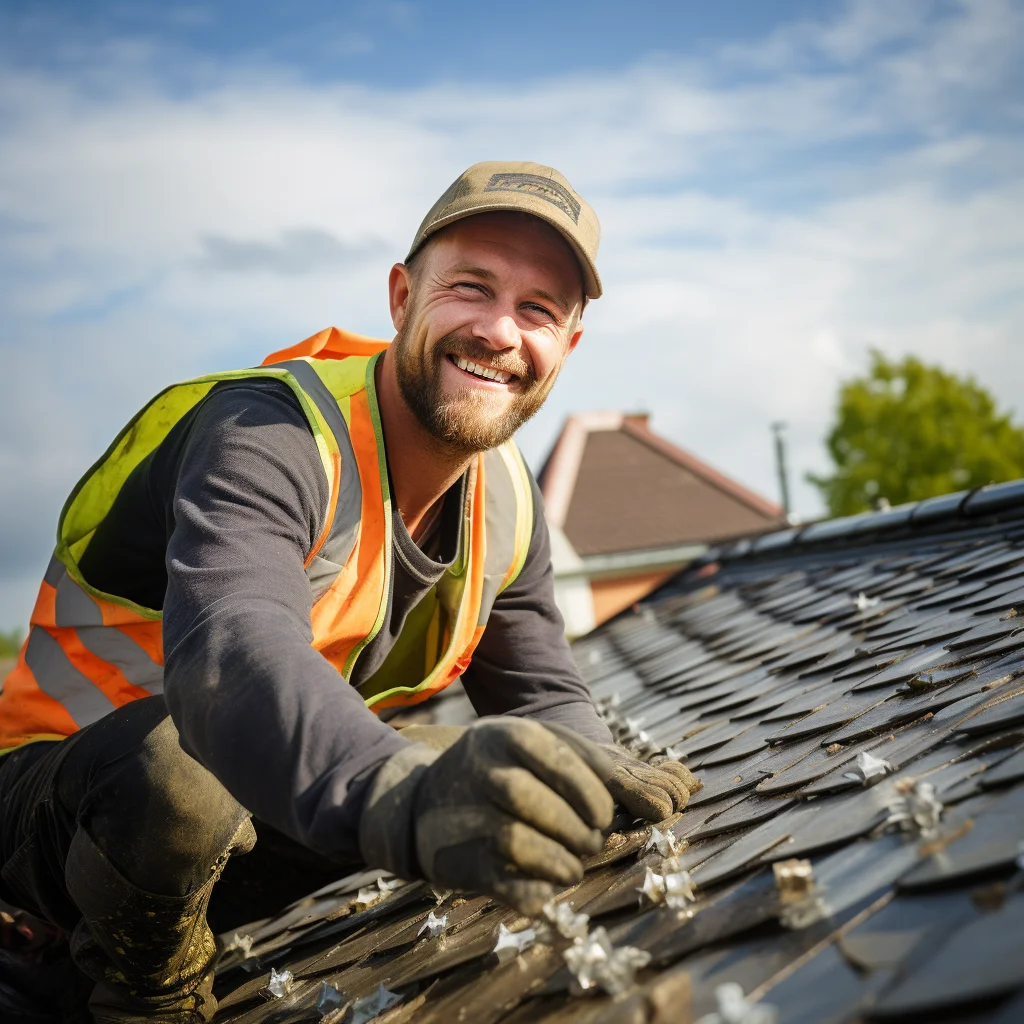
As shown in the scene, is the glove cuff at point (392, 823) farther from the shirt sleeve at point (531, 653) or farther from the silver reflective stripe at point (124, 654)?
the shirt sleeve at point (531, 653)

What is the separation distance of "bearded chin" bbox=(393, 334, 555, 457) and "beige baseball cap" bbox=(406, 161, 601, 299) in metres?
0.32

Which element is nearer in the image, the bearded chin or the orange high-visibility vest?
the orange high-visibility vest

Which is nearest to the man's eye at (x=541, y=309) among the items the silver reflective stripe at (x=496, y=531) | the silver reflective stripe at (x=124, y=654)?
the silver reflective stripe at (x=496, y=531)

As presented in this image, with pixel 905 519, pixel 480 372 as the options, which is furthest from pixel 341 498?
pixel 905 519

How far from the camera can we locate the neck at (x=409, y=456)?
2576mm

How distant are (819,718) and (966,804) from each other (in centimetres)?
82

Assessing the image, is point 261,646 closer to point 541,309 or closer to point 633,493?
point 541,309

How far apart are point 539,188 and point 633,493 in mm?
16032

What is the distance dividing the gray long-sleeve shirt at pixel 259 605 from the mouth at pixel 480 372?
1.01 feet

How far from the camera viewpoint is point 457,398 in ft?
8.25

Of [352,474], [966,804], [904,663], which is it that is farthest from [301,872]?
[966,804]

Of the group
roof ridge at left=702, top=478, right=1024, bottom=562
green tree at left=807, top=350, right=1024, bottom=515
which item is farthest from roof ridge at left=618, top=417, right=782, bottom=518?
roof ridge at left=702, top=478, right=1024, bottom=562

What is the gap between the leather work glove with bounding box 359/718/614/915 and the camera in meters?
1.33

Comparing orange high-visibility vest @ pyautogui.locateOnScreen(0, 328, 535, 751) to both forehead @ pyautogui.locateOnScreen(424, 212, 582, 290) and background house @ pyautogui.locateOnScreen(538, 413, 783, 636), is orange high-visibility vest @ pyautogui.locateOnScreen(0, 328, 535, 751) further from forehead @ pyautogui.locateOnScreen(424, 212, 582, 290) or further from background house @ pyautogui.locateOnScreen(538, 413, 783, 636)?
background house @ pyautogui.locateOnScreen(538, 413, 783, 636)
